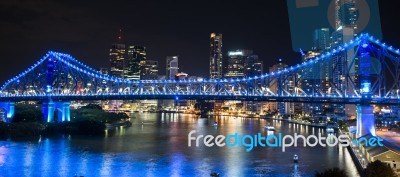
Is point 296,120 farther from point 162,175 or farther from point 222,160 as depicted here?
point 162,175

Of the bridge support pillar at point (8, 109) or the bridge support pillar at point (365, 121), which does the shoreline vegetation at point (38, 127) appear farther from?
the bridge support pillar at point (365, 121)

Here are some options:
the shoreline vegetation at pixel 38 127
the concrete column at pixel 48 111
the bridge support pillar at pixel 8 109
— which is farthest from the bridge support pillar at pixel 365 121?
the bridge support pillar at pixel 8 109

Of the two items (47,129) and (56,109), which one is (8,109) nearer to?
(56,109)

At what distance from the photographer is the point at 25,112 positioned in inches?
1845

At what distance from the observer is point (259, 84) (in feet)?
156

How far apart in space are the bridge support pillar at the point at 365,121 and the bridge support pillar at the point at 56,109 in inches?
1148

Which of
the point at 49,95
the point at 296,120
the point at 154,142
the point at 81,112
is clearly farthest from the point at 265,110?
the point at 154,142

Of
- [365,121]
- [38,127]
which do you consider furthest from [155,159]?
[38,127]

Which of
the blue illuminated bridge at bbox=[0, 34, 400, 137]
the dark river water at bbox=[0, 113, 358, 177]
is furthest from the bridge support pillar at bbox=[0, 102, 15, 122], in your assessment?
the dark river water at bbox=[0, 113, 358, 177]

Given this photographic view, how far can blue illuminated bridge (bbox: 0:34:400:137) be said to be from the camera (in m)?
31.8

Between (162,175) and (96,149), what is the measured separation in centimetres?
1030

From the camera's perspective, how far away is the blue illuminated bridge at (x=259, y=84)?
1253 inches

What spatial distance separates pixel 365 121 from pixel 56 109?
3109cm

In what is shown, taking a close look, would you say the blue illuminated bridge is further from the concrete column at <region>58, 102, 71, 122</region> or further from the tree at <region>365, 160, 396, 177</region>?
the tree at <region>365, 160, 396, 177</region>
